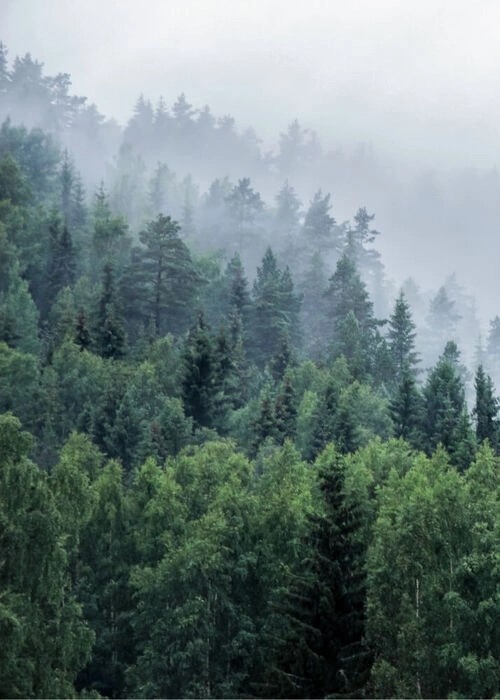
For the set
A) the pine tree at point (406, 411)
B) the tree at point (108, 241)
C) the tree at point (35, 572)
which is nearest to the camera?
the tree at point (35, 572)

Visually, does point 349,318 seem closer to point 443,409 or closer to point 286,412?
point 443,409

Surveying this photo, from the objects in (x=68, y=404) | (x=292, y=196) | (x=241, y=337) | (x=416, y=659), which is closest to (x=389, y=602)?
(x=416, y=659)

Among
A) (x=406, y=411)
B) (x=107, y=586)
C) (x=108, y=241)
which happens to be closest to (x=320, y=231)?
(x=108, y=241)

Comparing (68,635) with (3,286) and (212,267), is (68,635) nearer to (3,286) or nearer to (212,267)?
(3,286)

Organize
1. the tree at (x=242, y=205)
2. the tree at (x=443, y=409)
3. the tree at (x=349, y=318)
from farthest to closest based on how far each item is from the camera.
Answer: the tree at (x=242, y=205)
the tree at (x=349, y=318)
the tree at (x=443, y=409)

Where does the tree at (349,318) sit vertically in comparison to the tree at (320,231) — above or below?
below

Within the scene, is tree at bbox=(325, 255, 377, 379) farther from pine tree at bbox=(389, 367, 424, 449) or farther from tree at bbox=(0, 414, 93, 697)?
tree at bbox=(0, 414, 93, 697)

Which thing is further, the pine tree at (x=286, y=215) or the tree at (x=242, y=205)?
the pine tree at (x=286, y=215)

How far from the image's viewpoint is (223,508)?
52.7 meters

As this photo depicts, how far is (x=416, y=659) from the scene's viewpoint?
141 feet

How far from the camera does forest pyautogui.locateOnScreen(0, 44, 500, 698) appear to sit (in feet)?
139

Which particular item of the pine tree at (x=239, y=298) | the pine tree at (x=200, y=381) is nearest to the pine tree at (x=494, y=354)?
the pine tree at (x=239, y=298)

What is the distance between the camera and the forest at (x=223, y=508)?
139ft

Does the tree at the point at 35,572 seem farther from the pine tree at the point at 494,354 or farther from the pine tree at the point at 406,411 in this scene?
the pine tree at the point at 494,354
